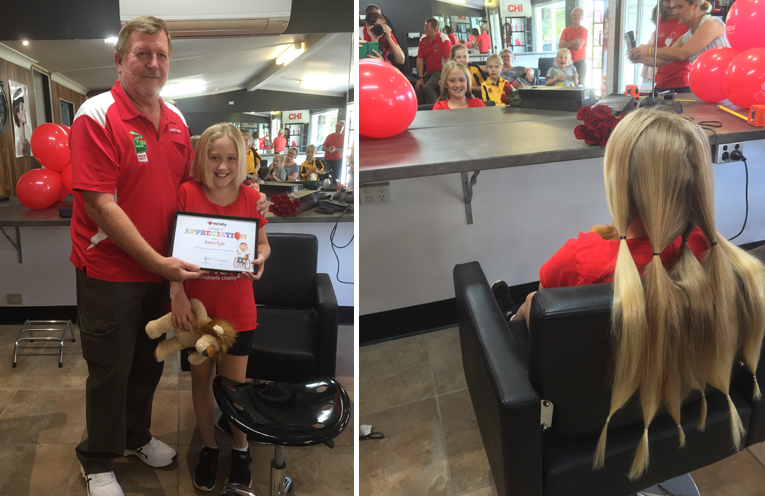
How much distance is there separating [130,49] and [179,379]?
5.61 ft

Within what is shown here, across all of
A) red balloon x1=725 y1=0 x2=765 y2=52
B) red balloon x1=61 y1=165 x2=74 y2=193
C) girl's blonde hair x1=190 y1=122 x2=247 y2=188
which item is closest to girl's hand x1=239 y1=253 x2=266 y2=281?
girl's blonde hair x1=190 y1=122 x2=247 y2=188

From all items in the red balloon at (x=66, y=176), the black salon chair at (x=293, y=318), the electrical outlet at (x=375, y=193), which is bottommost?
the black salon chair at (x=293, y=318)

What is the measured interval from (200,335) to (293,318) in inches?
28.9

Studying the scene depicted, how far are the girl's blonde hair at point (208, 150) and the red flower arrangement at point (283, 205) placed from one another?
1093 mm

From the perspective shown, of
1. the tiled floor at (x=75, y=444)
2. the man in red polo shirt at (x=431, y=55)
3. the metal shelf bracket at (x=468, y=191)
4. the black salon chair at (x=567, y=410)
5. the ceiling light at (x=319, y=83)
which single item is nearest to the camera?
the black salon chair at (x=567, y=410)

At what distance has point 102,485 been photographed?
1.68 metres

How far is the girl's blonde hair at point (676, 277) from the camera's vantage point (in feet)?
3.31

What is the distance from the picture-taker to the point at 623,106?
1.86 m

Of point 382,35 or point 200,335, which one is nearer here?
point 200,335

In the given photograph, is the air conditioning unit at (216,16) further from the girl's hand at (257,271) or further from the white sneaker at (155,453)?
the white sneaker at (155,453)

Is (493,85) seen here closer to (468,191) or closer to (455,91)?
(455,91)

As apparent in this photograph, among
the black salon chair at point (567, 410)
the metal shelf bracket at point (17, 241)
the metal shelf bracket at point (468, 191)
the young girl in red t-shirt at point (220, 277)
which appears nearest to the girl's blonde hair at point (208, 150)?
the young girl in red t-shirt at point (220, 277)

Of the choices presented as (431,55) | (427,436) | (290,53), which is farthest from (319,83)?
(431,55)

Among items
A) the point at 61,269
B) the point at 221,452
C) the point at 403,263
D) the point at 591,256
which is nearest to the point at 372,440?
the point at 221,452
